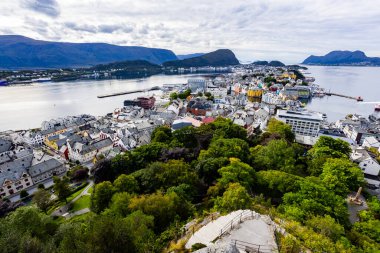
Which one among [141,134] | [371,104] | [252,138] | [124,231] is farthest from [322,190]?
[371,104]

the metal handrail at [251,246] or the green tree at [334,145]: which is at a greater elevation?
the metal handrail at [251,246]

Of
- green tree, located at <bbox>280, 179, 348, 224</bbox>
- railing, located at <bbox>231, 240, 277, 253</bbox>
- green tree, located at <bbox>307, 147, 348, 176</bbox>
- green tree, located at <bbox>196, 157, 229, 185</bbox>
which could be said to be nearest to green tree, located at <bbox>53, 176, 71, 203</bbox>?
green tree, located at <bbox>196, 157, 229, 185</bbox>

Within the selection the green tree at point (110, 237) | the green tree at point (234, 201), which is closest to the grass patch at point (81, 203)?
the green tree at point (110, 237)

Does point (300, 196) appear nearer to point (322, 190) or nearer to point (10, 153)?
point (322, 190)

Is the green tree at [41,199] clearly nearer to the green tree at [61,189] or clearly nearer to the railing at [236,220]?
the green tree at [61,189]

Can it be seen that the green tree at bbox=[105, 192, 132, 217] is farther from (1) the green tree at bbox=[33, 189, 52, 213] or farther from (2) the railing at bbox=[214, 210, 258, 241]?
(1) the green tree at bbox=[33, 189, 52, 213]

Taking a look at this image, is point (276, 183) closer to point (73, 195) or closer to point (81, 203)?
point (81, 203)
